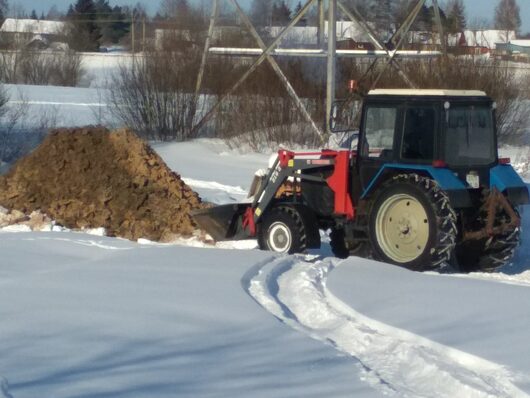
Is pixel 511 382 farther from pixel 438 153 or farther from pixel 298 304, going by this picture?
pixel 438 153

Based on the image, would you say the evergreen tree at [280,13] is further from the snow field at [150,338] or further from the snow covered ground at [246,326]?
the snow field at [150,338]

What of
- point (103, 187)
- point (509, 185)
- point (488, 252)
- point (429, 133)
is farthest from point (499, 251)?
point (103, 187)

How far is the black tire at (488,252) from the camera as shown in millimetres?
11547

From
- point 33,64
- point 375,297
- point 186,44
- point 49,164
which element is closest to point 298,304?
point 375,297

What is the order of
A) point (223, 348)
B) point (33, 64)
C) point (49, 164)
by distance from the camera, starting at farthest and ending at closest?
point (33, 64), point (49, 164), point (223, 348)

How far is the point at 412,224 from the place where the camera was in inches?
434

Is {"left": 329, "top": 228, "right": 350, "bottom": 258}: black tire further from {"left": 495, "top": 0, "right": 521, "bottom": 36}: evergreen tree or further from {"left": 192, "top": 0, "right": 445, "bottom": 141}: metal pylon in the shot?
{"left": 495, "top": 0, "right": 521, "bottom": 36}: evergreen tree

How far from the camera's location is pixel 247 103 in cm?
2656

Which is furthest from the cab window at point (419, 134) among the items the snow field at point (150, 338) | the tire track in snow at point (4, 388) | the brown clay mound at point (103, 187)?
the tire track in snow at point (4, 388)

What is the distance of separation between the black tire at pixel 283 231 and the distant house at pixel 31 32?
41059mm

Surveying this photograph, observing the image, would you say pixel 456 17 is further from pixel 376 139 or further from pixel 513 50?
pixel 376 139

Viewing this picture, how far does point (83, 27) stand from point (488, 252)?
6795 cm

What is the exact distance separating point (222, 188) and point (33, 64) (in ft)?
115

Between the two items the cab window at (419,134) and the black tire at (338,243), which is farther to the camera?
the black tire at (338,243)
